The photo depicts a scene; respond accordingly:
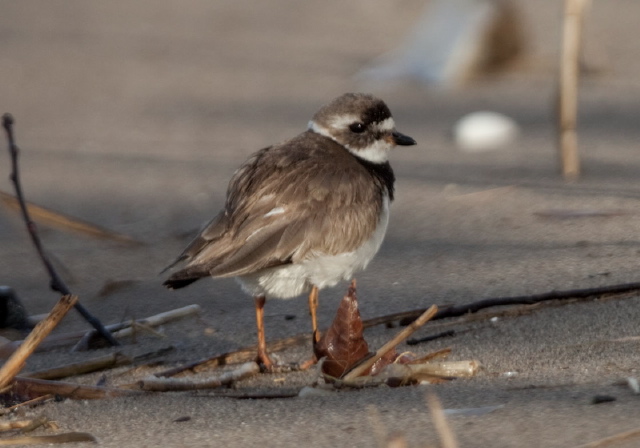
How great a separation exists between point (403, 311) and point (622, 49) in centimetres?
469

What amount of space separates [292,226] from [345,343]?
49cm

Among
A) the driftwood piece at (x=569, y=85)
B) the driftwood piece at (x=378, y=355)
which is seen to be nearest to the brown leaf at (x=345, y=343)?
the driftwood piece at (x=378, y=355)

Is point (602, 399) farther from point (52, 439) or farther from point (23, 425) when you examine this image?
point (23, 425)

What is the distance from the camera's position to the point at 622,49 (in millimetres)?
7688

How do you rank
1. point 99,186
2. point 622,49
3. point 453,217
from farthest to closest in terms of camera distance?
1. point 622,49
2. point 99,186
3. point 453,217

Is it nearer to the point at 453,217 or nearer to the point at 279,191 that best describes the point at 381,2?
the point at 453,217

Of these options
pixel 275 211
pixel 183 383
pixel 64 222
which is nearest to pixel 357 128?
pixel 275 211

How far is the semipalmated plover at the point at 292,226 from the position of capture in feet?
10.7

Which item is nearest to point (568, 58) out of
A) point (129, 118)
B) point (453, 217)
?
point (453, 217)

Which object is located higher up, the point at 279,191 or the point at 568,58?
the point at 568,58

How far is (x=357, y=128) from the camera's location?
3904 mm

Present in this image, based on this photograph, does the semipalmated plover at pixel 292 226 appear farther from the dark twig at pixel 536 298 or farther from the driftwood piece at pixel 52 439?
the driftwood piece at pixel 52 439

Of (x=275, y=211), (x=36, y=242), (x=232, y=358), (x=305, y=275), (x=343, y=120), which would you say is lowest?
(x=232, y=358)

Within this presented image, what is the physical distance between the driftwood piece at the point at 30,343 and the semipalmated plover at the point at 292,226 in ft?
1.03
